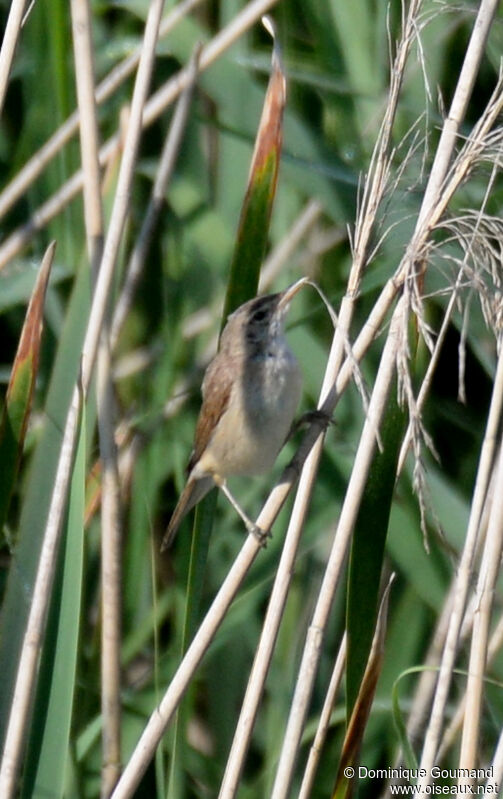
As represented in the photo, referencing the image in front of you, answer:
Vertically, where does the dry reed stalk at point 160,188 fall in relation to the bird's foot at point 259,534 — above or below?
above

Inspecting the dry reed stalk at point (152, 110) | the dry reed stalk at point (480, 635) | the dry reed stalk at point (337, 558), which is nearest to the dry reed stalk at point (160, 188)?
the dry reed stalk at point (152, 110)

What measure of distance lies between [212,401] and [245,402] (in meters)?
0.13

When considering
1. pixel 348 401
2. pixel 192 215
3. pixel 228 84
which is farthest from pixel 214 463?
pixel 228 84

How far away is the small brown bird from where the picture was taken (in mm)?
2797

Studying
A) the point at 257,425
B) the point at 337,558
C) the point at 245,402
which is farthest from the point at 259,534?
A: the point at 245,402

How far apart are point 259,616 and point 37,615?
4.72ft

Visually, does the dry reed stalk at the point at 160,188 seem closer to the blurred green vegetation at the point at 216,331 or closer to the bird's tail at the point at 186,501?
the blurred green vegetation at the point at 216,331

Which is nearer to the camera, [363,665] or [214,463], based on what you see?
[363,665]

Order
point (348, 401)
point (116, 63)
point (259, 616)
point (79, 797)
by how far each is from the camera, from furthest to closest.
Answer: point (116, 63)
point (259, 616)
point (348, 401)
point (79, 797)

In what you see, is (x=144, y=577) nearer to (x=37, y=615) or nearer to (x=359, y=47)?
(x=37, y=615)

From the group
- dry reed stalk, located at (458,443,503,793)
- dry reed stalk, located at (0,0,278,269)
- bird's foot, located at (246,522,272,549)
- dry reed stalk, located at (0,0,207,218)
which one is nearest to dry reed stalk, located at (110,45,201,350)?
dry reed stalk, located at (0,0,278,269)

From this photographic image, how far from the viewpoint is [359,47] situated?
319 centimetres

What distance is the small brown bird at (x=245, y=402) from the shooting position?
280 cm

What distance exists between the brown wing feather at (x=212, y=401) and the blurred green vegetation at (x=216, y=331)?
89 mm
